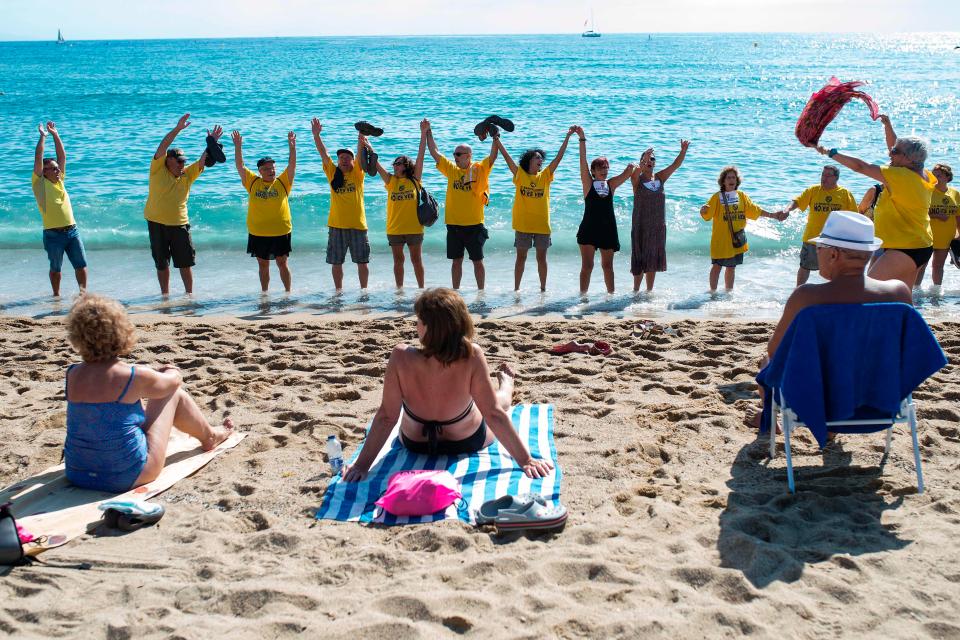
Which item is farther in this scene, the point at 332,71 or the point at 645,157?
the point at 332,71

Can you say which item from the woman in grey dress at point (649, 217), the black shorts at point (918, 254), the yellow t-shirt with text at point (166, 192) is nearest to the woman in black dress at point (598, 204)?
the woman in grey dress at point (649, 217)

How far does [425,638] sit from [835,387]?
2.37 meters

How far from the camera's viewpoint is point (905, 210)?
6.44m

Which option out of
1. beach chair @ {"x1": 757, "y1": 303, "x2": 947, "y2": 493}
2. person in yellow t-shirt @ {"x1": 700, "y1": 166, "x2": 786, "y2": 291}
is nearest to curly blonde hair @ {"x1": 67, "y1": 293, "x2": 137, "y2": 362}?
beach chair @ {"x1": 757, "y1": 303, "x2": 947, "y2": 493}

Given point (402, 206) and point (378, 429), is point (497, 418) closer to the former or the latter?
point (378, 429)

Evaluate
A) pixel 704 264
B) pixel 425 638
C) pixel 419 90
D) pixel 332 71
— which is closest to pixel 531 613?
pixel 425 638

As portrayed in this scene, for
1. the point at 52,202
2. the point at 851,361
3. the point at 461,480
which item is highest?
the point at 52,202

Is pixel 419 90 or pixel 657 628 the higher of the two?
pixel 419 90

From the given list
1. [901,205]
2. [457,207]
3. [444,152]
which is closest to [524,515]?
[901,205]

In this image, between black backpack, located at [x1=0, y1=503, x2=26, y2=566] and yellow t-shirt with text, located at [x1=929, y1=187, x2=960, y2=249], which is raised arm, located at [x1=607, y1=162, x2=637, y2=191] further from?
black backpack, located at [x1=0, y1=503, x2=26, y2=566]

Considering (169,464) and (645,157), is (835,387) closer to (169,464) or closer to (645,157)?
(169,464)

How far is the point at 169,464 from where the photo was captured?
15.0ft

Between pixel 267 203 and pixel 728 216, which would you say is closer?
pixel 728 216

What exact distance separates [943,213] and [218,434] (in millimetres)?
7719
